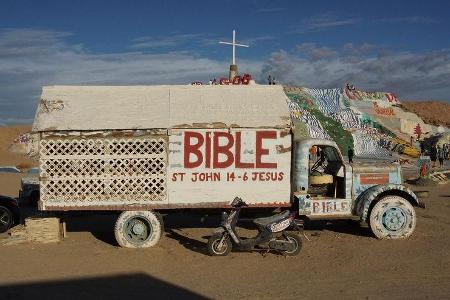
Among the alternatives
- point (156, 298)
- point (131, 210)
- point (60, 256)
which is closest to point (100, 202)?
point (131, 210)

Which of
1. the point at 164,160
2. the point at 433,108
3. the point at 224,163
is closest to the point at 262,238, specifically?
the point at 224,163

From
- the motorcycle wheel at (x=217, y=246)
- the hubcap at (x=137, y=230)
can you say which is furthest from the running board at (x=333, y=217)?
the hubcap at (x=137, y=230)

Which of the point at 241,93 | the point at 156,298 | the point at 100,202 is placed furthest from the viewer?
the point at 241,93

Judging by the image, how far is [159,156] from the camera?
34.2 feet

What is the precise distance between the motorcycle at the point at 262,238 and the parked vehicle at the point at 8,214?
5630 mm

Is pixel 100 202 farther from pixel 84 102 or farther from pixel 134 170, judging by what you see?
pixel 84 102

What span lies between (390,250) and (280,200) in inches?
89.4

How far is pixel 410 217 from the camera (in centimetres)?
1087

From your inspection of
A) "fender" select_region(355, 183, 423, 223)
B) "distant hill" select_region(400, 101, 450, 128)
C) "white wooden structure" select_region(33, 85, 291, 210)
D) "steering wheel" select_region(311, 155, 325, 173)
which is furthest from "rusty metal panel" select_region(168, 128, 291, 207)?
"distant hill" select_region(400, 101, 450, 128)

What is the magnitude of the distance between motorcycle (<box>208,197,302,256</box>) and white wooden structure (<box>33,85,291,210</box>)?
95cm

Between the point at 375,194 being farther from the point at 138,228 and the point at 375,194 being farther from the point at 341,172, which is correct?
the point at 138,228

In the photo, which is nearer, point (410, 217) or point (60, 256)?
point (60, 256)

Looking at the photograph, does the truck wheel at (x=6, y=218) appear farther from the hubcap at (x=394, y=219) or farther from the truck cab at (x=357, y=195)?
the hubcap at (x=394, y=219)

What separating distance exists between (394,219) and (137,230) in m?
5.19
